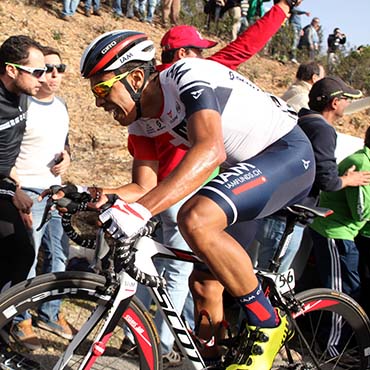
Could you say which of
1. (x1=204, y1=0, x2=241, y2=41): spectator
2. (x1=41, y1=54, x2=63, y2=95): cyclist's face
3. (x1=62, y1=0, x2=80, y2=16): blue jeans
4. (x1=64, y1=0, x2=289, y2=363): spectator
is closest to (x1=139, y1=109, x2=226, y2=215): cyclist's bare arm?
(x1=64, y1=0, x2=289, y2=363): spectator

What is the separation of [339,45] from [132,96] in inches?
596

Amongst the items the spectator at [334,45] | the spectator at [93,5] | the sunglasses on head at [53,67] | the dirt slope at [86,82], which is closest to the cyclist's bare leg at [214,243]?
the sunglasses on head at [53,67]

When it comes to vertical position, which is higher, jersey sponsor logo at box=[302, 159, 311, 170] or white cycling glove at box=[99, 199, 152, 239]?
jersey sponsor logo at box=[302, 159, 311, 170]

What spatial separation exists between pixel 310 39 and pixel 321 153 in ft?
44.2

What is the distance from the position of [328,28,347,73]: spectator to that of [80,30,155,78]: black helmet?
14425 mm

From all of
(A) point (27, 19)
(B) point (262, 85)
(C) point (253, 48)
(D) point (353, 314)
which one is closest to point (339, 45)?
(B) point (262, 85)

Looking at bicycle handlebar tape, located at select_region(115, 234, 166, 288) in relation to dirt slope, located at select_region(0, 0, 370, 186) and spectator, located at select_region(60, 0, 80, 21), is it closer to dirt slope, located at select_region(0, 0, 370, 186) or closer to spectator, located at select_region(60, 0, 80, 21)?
dirt slope, located at select_region(0, 0, 370, 186)

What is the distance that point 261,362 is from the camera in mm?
3074

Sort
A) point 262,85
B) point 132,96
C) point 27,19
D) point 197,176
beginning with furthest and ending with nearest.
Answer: point 262,85 → point 27,19 → point 132,96 → point 197,176

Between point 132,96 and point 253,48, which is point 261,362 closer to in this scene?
point 132,96

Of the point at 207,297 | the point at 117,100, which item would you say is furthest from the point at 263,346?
→ the point at 117,100

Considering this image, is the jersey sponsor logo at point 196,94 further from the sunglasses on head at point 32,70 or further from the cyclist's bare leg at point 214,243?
the sunglasses on head at point 32,70

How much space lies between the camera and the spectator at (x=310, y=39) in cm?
1672

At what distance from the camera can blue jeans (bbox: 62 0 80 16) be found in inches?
495
